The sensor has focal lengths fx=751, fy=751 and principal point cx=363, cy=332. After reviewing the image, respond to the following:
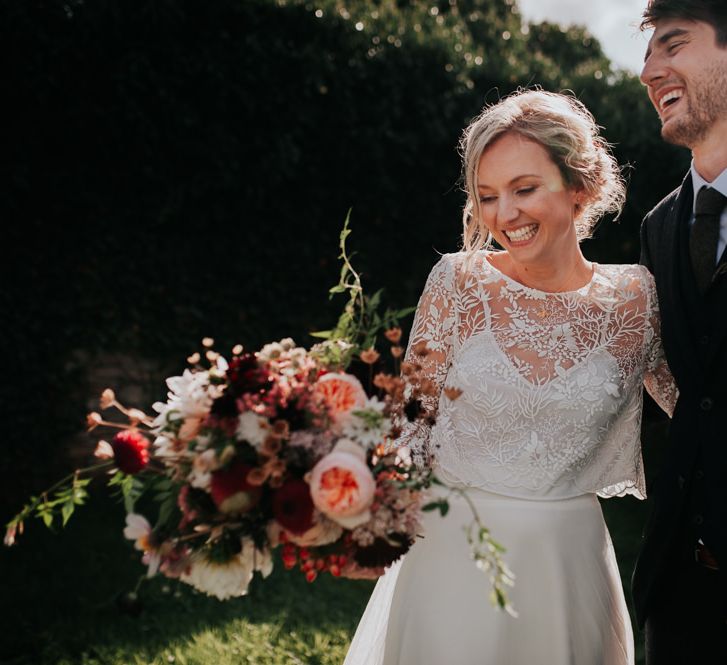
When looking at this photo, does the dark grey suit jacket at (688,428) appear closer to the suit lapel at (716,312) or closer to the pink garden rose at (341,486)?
the suit lapel at (716,312)

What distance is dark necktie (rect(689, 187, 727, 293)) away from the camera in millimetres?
2270

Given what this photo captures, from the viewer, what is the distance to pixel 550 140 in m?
2.46

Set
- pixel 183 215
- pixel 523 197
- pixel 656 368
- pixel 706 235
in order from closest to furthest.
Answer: pixel 706 235 → pixel 523 197 → pixel 656 368 → pixel 183 215

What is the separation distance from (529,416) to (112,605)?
3.10 m

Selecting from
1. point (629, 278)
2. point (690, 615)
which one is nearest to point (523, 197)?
point (629, 278)

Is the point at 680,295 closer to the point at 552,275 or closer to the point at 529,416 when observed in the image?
the point at 552,275

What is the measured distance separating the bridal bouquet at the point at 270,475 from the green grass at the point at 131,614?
8.27ft

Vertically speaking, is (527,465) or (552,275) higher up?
(552,275)

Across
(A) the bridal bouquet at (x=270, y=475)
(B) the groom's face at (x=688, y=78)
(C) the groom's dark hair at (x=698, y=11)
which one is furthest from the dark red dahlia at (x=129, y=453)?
(C) the groom's dark hair at (x=698, y=11)

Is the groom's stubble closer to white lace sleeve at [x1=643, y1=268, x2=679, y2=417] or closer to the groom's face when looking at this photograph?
the groom's face

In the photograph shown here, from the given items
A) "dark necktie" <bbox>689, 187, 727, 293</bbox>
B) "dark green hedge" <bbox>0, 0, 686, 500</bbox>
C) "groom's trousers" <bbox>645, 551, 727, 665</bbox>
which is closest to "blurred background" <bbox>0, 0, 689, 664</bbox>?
"dark green hedge" <bbox>0, 0, 686, 500</bbox>

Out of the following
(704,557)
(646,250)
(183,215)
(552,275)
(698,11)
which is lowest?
(704,557)

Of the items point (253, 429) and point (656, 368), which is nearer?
point (253, 429)

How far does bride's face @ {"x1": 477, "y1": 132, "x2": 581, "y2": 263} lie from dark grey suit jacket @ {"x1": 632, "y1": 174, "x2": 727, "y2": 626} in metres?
0.39
